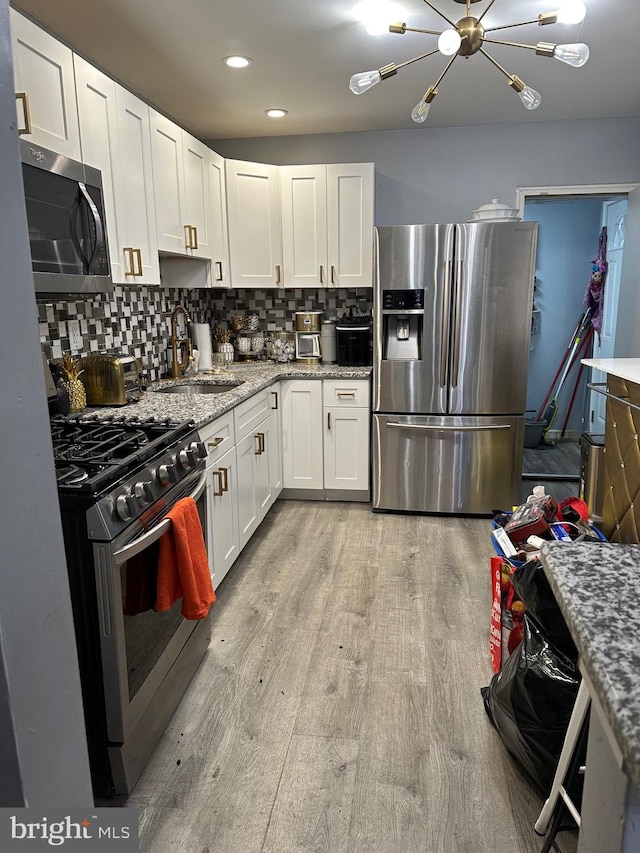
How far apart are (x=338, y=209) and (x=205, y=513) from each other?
2.45 metres

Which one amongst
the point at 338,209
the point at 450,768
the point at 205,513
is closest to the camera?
the point at 450,768

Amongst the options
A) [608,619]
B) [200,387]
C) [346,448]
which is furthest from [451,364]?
[608,619]

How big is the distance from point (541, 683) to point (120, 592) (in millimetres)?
1125

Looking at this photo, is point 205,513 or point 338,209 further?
point 338,209

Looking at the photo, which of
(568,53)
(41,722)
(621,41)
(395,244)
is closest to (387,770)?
(41,722)

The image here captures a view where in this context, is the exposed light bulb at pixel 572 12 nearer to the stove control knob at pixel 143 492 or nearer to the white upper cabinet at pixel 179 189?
the white upper cabinet at pixel 179 189

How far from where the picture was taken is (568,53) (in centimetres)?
197

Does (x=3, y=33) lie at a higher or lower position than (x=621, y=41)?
lower

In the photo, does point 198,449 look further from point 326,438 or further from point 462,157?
point 462,157

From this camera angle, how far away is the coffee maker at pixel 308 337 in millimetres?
4191

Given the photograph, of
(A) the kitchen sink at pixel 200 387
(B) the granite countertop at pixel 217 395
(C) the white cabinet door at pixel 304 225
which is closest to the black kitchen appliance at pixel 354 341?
(B) the granite countertop at pixel 217 395

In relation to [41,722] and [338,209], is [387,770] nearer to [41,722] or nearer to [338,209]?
[41,722]

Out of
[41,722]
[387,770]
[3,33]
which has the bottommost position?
[387,770]

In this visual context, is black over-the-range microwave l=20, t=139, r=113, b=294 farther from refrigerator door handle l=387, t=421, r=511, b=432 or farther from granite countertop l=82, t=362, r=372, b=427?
refrigerator door handle l=387, t=421, r=511, b=432
